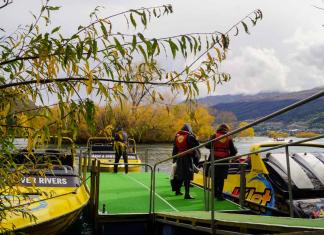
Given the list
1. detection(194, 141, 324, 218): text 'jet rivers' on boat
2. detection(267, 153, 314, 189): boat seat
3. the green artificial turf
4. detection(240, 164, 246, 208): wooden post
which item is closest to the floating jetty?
the green artificial turf

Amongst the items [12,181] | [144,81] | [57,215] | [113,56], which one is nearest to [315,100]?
[144,81]

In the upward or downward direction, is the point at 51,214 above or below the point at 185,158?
below

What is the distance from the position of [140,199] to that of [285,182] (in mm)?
3219

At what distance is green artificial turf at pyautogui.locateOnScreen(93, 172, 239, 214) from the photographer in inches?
338

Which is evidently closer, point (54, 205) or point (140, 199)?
point (54, 205)

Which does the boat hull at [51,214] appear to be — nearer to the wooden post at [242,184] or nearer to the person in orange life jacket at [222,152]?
the person in orange life jacket at [222,152]

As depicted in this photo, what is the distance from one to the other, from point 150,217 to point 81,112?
19.2 feet

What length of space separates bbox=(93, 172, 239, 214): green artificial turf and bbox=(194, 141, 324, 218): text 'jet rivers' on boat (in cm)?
55

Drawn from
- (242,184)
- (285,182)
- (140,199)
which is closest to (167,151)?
(140,199)

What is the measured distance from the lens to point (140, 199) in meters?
9.62

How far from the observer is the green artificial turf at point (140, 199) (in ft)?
28.2

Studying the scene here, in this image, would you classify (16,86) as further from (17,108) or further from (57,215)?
(57,215)

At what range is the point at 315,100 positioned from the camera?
3.00 metres

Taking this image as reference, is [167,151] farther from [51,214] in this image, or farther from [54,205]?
[51,214]
